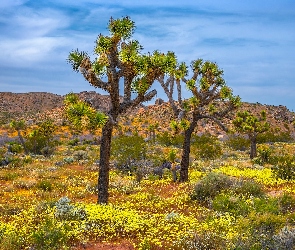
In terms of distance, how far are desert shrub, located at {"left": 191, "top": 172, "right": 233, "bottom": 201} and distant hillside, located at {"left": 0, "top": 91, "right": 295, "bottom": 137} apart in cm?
6643

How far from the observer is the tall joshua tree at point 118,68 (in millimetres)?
15898

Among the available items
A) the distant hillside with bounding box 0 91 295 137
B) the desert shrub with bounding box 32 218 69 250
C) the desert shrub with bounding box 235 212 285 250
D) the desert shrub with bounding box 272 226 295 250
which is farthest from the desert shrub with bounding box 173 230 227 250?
the distant hillside with bounding box 0 91 295 137

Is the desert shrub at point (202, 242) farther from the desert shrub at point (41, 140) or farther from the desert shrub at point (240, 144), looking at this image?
the desert shrub at point (240, 144)

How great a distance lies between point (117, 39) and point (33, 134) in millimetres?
31247

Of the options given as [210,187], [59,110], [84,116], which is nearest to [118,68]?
[84,116]

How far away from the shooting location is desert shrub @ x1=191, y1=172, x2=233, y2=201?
1891cm

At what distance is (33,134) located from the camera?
44.3 m

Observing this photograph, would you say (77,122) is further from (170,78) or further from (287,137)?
(287,137)

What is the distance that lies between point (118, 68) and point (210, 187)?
7778 mm

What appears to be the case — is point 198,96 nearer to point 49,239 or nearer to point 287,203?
point 287,203

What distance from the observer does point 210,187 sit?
19078mm

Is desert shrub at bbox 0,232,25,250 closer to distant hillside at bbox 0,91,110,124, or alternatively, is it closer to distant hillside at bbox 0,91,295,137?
distant hillside at bbox 0,91,295,137

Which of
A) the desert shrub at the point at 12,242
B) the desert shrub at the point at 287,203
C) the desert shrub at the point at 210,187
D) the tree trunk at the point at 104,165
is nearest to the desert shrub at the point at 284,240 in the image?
the desert shrub at the point at 287,203

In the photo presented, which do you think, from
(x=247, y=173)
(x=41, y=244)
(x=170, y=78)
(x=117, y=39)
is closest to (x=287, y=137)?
(x=247, y=173)
